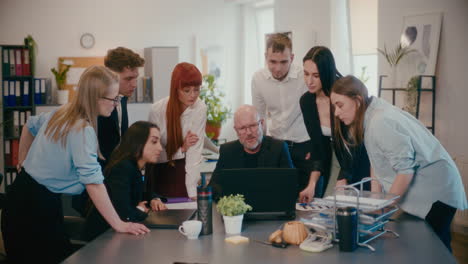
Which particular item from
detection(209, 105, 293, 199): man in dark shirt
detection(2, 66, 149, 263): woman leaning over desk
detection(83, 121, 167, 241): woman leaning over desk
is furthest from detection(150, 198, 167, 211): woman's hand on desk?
detection(2, 66, 149, 263): woman leaning over desk

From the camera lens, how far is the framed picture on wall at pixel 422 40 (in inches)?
204

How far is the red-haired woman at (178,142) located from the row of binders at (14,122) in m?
4.02

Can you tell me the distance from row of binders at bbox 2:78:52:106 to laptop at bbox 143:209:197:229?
463cm

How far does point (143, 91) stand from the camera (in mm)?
7574

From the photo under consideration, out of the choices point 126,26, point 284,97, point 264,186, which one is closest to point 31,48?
point 126,26

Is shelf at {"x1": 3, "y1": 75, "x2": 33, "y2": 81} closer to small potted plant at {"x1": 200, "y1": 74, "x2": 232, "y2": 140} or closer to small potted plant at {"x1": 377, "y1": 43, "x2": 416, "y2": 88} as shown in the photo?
small potted plant at {"x1": 200, "y1": 74, "x2": 232, "y2": 140}

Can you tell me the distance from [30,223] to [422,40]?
4255 mm

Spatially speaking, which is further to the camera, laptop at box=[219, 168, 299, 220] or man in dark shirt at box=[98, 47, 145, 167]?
man in dark shirt at box=[98, 47, 145, 167]

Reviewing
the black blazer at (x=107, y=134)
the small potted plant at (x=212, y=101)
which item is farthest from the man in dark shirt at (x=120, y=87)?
the small potted plant at (x=212, y=101)

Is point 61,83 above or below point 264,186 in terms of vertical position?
above

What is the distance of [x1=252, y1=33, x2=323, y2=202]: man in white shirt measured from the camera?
3430 mm

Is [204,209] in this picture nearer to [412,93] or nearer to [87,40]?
[412,93]

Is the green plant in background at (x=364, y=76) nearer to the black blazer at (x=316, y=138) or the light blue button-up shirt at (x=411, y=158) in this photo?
the black blazer at (x=316, y=138)

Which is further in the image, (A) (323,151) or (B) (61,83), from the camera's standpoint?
(B) (61,83)
